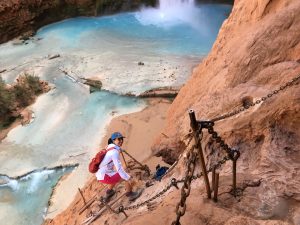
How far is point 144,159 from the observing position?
9.72m

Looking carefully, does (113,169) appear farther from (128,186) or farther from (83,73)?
(83,73)

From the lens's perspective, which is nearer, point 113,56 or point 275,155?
point 275,155

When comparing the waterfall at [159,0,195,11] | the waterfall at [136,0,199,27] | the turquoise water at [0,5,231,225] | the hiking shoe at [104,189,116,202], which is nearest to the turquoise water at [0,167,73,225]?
the turquoise water at [0,5,231,225]

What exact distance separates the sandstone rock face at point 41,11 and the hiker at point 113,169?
14848 mm

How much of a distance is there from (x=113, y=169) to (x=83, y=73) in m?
9.16

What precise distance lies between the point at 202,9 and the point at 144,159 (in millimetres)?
13990

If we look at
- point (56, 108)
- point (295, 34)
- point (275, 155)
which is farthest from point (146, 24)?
point (275, 155)

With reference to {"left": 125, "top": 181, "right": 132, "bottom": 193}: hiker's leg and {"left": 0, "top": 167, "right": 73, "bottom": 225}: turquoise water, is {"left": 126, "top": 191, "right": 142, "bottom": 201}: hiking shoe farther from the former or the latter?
{"left": 0, "top": 167, "right": 73, "bottom": 225}: turquoise water

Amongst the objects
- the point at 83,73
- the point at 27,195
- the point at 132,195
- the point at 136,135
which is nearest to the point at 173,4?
the point at 83,73

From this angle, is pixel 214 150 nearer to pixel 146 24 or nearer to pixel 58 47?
pixel 58 47

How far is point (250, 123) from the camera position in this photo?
5.72 meters

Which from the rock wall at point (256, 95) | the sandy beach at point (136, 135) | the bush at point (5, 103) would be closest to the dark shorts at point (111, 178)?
the rock wall at point (256, 95)

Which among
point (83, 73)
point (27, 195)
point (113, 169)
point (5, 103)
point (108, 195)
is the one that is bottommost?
point (27, 195)

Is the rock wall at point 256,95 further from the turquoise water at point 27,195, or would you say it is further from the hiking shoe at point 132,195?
the turquoise water at point 27,195
